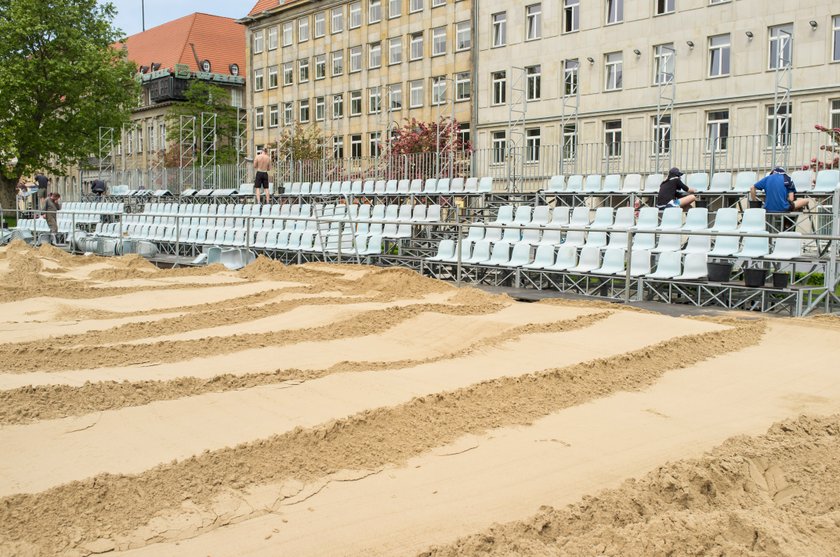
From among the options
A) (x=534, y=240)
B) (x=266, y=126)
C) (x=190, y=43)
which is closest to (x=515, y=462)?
(x=534, y=240)

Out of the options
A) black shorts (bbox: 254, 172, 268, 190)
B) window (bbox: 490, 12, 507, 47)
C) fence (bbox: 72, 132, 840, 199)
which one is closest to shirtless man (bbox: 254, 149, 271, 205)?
black shorts (bbox: 254, 172, 268, 190)

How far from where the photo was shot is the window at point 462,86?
161 feet

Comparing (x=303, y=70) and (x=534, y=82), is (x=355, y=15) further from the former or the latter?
(x=534, y=82)

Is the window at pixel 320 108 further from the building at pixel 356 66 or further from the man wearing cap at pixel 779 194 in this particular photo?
the man wearing cap at pixel 779 194

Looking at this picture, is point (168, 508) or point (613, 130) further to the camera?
point (613, 130)

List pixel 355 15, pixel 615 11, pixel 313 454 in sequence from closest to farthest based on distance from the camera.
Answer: pixel 313 454 → pixel 615 11 → pixel 355 15

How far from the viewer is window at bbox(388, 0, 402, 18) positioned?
53.9 metres

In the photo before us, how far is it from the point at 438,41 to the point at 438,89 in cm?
393

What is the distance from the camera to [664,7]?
124 feet

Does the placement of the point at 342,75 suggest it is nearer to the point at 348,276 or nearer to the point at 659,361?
the point at 348,276

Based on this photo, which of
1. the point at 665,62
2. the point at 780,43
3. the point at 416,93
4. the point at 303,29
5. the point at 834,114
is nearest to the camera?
the point at 834,114

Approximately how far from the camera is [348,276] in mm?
17938

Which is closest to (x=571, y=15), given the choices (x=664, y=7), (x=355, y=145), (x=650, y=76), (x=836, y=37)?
(x=664, y=7)

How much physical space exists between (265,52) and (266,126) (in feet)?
18.0
